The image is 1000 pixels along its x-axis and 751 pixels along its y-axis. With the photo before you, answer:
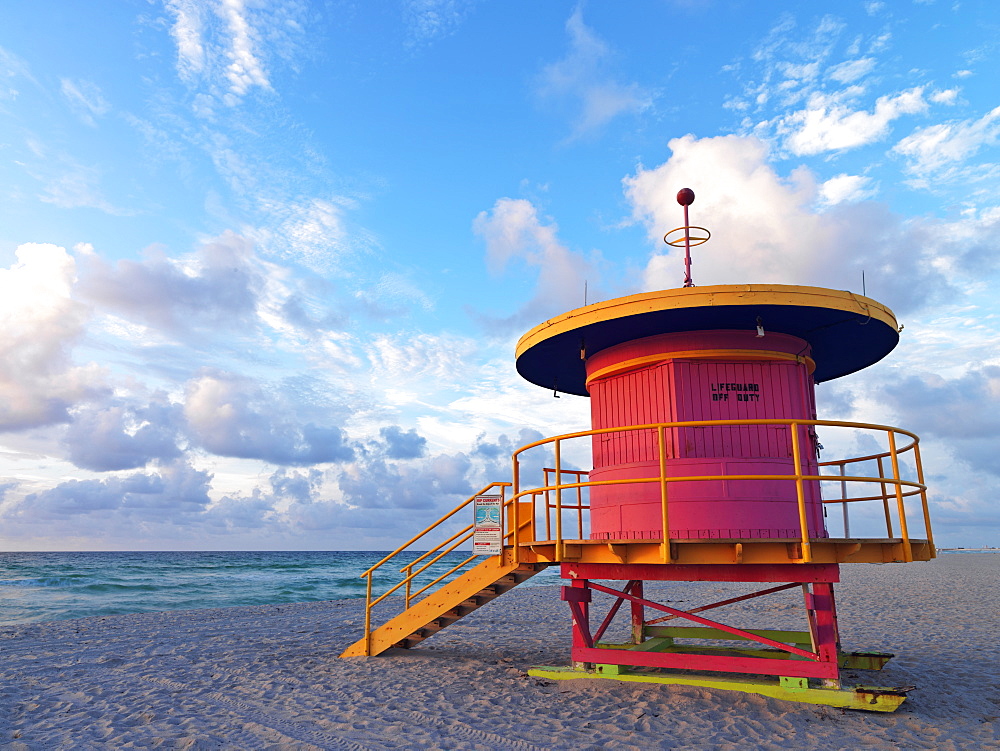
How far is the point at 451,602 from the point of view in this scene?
407 inches

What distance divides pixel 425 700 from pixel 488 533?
2.27 metres

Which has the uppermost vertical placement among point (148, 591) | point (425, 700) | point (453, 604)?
point (453, 604)

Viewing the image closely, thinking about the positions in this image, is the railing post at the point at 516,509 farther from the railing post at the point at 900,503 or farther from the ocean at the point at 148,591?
the ocean at the point at 148,591

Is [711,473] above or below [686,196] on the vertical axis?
below

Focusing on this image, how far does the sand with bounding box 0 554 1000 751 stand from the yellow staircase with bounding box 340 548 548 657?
1.28ft

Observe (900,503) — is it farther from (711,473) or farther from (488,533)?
(488,533)

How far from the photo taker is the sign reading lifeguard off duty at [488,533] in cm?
933

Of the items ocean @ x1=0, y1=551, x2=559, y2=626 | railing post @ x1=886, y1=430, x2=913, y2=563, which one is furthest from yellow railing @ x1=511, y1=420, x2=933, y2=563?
ocean @ x1=0, y1=551, x2=559, y2=626

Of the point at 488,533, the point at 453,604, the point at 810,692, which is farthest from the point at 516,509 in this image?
the point at 810,692

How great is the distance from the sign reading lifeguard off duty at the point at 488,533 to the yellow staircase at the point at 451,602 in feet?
0.87

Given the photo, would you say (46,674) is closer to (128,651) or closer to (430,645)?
(128,651)

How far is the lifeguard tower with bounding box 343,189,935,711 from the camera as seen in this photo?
7.70 metres

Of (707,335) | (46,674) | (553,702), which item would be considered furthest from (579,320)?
(46,674)

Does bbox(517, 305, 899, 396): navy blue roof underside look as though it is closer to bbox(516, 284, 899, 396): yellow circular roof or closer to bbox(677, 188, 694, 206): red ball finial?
bbox(516, 284, 899, 396): yellow circular roof
